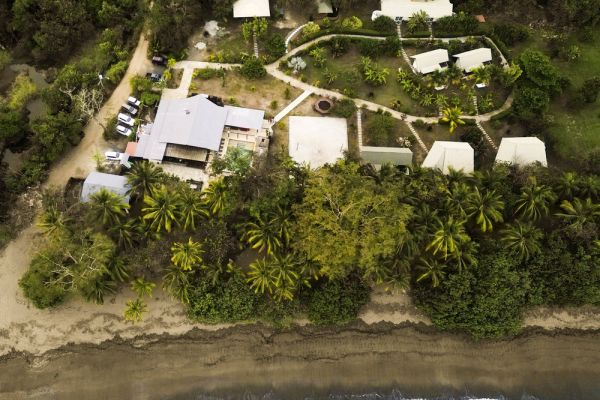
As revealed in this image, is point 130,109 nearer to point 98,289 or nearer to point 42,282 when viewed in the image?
point 42,282

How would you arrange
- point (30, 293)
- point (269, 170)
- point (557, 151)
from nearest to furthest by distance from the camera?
point (30, 293) → point (269, 170) → point (557, 151)

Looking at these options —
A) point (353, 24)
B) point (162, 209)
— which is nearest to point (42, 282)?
point (162, 209)

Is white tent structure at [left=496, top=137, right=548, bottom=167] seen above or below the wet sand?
above

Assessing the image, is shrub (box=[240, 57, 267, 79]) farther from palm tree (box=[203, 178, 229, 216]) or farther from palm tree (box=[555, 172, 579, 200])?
palm tree (box=[555, 172, 579, 200])

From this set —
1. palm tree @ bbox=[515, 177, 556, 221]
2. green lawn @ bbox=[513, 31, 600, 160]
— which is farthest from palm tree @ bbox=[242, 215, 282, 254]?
green lawn @ bbox=[513, 31, 600, 160]

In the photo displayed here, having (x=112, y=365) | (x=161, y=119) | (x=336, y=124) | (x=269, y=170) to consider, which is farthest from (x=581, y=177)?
(x=112, y=365)

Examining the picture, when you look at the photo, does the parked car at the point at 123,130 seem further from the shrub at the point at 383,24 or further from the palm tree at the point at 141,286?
the shrub at the point at 383,24

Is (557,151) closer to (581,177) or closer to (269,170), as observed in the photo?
(581,177)
